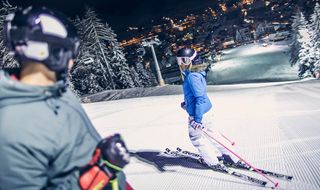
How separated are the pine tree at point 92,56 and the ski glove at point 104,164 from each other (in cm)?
4041

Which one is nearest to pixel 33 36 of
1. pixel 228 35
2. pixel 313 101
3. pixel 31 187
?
pixel 31 187

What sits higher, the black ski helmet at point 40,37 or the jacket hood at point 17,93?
the black ski helmet at point 40,37

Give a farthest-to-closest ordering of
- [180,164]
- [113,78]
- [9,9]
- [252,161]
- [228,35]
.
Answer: [228,35] → [113,78] → [9,9] → [180,164] → [252,161]

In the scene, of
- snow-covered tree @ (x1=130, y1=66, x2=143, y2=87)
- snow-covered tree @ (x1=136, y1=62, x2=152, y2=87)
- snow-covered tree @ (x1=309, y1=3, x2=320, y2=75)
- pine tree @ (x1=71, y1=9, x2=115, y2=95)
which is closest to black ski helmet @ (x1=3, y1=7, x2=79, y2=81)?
pine tree @ (x1=71, y1=9, x2=115, y2=95)

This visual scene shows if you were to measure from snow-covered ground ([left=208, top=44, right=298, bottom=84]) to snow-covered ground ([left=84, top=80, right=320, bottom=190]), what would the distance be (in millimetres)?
48562

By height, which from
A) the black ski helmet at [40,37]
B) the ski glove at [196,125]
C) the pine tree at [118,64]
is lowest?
the pine tree at [118,64]

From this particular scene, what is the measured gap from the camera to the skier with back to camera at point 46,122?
1.81 meters

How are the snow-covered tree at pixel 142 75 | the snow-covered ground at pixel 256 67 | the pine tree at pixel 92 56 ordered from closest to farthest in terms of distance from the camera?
the pine tree at pixel 92 56 → the snow-covered tree at pixel 142 75 → the snow-covered ground at pixel 256 67

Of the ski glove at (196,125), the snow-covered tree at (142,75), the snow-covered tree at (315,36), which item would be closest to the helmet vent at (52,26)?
the ski glove at (196,125)

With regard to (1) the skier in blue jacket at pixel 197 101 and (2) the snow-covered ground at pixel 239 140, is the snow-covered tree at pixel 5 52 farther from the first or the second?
(1) the skier in blue jacket at pixel 197 101

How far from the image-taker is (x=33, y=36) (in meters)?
2.03

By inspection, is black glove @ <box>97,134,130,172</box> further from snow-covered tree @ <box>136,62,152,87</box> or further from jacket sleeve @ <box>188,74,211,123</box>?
snow-covered tree @ <box>136,62,152,87</box>

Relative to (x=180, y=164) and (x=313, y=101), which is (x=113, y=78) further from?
(x=180, y=164)

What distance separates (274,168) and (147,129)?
543 cm
